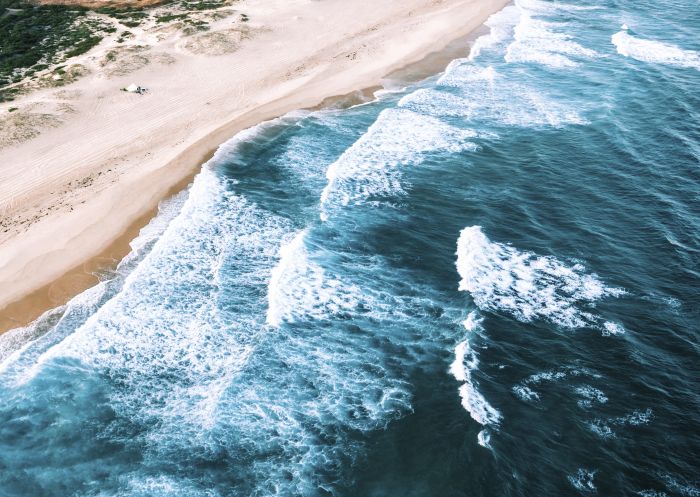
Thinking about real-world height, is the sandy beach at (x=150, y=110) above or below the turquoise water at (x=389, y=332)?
above

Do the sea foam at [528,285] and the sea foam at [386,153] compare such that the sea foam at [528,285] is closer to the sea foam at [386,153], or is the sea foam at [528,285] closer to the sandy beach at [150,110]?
the sea foam at [386,153]

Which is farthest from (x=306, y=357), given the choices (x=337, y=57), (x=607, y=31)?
(x=607, y=31)

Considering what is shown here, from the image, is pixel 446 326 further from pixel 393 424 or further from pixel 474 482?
pixel 474 482

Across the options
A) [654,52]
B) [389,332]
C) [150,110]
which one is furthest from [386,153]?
[654,52]

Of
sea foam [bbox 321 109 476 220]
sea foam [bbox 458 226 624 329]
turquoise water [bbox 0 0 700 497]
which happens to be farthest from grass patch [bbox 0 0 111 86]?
sea foam [bbox 458 226 624 329]

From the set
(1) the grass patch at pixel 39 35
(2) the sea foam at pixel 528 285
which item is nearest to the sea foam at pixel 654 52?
(2) the sea foam at pixel 528 285

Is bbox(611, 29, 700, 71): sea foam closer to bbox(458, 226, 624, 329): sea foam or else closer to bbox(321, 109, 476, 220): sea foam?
bbox(321, 109, 476, 220): sea foam
